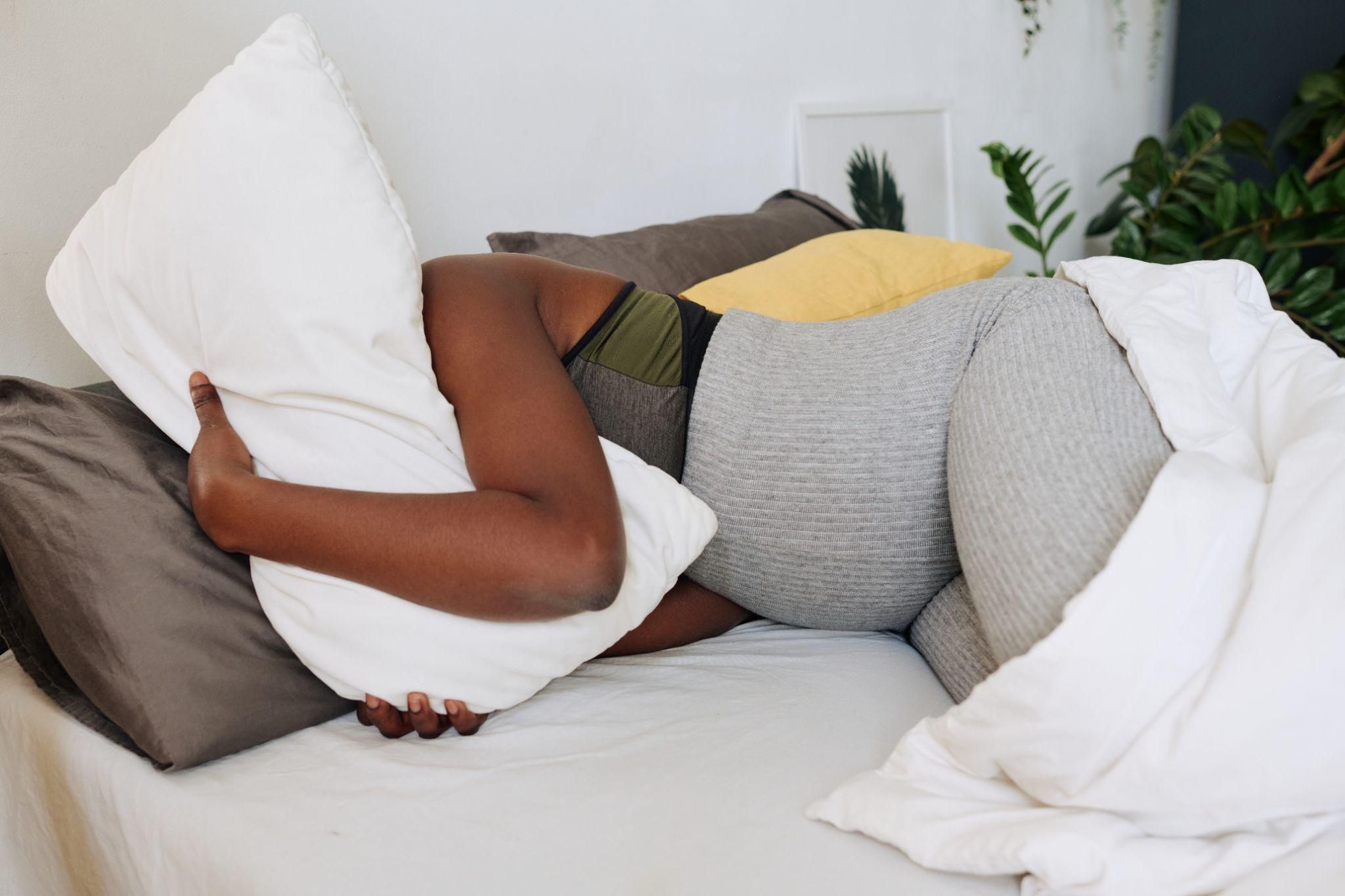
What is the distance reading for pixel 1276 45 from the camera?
3.14 meters

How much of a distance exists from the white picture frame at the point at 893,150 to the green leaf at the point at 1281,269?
0.84 meters

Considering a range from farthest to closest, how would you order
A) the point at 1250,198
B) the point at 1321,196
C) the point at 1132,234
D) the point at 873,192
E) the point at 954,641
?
1. the point at 1132,234
2. the point at 1250,198
3. the point at 1321,196
4. the point at 873,192
5. the point at 954,641

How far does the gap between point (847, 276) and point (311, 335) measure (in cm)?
96

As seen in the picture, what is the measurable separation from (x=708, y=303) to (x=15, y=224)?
0.90 m

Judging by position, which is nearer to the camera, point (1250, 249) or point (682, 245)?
point (682, 245)

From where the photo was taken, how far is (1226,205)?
2629mm

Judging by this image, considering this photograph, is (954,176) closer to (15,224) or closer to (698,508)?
(698,508)

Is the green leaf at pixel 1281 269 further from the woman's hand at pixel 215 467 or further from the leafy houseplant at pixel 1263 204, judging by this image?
the woman's hand at pixel 215 467

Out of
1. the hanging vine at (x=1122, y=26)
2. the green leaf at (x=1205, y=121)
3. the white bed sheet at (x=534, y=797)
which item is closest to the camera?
the white bed sheet at (x=534, y=797)

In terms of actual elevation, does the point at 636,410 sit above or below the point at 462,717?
above

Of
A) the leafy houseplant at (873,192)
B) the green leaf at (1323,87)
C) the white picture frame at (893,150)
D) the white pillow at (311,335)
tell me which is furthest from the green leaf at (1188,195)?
the white pillow at (311,335)

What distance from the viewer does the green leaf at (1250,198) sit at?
261 centimetres

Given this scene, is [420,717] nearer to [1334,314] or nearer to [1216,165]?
[1334,314]

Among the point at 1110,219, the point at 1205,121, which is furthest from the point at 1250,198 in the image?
the point at 1110,219
